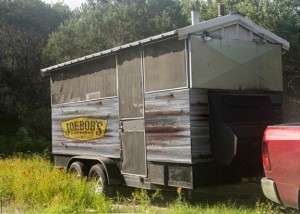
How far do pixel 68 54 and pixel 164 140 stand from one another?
16.8 metres

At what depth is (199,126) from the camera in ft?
22.7

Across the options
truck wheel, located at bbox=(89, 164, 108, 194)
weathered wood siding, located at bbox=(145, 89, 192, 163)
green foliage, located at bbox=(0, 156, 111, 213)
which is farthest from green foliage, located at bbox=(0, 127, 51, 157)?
weathered wood siding, located at bbox=(145, 89, 192, 163)

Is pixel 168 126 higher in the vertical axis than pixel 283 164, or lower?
higher

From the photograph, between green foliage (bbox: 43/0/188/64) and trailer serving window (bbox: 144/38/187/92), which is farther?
green foliage (bbox: 43/0/188/64)

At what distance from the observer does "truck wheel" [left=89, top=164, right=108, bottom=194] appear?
8.35m

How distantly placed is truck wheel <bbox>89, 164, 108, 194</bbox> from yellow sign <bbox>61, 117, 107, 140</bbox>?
713 mm

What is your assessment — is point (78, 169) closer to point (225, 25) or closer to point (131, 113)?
point (131, 113)

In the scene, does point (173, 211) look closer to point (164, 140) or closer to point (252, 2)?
point (164, 140)

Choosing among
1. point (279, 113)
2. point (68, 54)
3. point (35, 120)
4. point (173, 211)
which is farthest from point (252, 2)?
point (173, 211)

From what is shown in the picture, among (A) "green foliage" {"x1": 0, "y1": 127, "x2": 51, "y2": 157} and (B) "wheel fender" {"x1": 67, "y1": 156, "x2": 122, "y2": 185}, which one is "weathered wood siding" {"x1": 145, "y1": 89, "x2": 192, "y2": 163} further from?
(A) "green foliage" {"x1": 0, "y1": 127, "x2": 51, "y2": 157}

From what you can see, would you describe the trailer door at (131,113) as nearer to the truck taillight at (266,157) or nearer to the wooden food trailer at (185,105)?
the wooden food trailer at (185,105)

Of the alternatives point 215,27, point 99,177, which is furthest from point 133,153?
point 215,27

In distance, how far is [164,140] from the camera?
288 inches

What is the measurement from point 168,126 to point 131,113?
1108 millimetres
